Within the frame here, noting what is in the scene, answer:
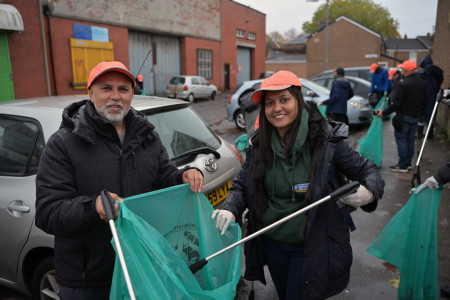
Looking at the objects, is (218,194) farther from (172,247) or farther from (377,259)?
(377,259)

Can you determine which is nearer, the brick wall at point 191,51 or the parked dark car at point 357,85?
the parked dark car at point 357,85

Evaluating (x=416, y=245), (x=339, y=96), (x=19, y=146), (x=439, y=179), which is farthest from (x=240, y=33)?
(x=416, y=245)

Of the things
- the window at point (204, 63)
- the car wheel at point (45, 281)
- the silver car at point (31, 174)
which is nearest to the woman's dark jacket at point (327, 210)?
the silver car at point (31, 174)

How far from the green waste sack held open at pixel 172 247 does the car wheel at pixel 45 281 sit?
1.20 meters

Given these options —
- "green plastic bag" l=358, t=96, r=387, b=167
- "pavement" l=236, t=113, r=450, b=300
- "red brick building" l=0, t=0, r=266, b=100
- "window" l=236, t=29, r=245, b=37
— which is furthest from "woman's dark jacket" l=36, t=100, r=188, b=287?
"window" l=236, t=29, r=245, b=37

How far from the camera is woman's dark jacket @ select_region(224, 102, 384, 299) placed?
197 cm

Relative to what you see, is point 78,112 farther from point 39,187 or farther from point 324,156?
point 324,156

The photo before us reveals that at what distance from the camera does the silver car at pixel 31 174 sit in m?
2.66

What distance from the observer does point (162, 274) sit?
5.16ft

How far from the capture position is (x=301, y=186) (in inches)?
80.5

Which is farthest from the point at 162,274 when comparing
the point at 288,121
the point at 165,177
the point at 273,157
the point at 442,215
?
the point at 442,215

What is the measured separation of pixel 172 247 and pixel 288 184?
29.8 inches

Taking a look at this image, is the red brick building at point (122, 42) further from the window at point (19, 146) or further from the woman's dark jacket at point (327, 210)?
the woman's dark jacket at point (327, 210)

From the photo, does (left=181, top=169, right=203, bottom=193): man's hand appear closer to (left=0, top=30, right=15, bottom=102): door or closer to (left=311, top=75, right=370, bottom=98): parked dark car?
(left=311, top=75, right=370, bottom=98): parked dark car
